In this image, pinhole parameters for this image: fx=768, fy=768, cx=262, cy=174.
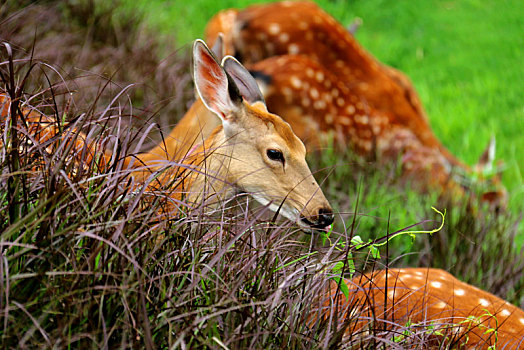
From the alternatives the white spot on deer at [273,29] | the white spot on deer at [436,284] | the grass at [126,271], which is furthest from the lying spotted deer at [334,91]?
the grass at [126,271]

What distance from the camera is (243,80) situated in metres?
3.49

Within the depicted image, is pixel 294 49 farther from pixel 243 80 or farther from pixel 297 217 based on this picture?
pixel 297 217

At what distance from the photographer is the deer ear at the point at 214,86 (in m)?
3.18

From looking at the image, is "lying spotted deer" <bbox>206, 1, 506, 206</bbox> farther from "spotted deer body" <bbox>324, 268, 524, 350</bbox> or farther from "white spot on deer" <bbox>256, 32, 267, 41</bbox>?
"spotted deer body" <bbox>324, 268, 524, 350</bbox>

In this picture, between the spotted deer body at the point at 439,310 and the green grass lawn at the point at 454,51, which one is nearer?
the spotted deer body at the point at 439,310

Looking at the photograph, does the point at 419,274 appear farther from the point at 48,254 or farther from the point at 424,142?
the point at 424,142

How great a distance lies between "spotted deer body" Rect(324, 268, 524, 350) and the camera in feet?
8.52

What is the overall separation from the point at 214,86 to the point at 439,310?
1292mm

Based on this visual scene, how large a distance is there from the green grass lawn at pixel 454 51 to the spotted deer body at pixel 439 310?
3367mm

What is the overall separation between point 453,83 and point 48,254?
7.27m

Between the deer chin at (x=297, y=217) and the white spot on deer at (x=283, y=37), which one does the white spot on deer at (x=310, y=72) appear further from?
the deer chin at (x=297, y=217)

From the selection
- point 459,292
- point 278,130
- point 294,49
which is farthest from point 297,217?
point 294,49

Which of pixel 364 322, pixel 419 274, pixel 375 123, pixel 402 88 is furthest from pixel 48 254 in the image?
pixel 402 88

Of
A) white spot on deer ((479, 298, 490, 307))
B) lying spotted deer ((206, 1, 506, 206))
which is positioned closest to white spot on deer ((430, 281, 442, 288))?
white spot on deer ((479, 298, 490, 307))
